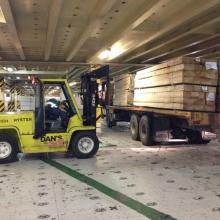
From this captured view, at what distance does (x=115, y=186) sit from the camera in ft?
20.0

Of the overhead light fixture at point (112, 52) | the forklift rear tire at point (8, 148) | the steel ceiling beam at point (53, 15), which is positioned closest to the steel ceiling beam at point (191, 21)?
the overhead light fixture at point (112, 52)

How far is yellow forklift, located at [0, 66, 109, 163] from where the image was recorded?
8.31 m

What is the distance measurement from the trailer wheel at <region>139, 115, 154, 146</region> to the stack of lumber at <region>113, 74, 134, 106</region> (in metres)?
2.20

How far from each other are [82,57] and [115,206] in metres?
8.85

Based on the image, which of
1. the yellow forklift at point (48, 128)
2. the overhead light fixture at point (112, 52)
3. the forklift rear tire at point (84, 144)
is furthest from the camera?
the overhead light fixture at point (112, 52)

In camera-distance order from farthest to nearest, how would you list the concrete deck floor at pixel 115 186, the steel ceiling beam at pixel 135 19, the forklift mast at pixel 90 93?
the forklift mast at pixel 90 93 → the steel ceiling beam at pixel 135 19 → the concrete deck floor at pixel 115 186

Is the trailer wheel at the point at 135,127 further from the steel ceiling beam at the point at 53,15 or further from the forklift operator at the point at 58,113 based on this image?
the steel ceiling beam at the point at 53,15

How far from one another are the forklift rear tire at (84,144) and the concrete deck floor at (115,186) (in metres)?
0.21

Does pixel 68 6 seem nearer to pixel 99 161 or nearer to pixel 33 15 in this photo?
pixel 33 15

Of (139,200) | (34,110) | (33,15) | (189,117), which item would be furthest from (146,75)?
(139,200)

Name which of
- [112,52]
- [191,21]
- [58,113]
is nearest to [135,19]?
[191,21]

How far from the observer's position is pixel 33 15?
7.25m

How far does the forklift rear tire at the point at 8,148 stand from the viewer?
820 centimetres

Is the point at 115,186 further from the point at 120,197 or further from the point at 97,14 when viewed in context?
the point at 97,14
